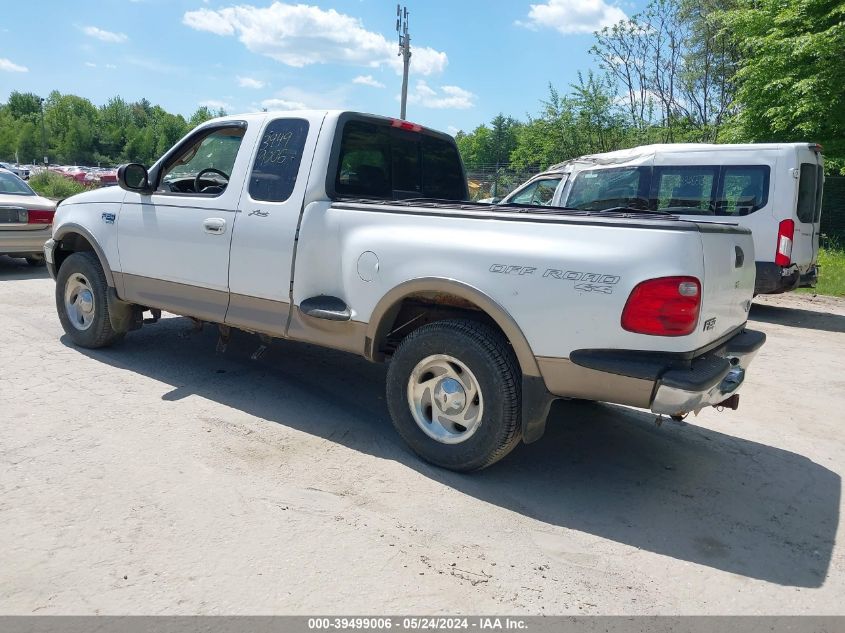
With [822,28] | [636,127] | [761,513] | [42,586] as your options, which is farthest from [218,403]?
[636,127]

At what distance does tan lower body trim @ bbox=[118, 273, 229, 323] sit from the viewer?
5.08 metres

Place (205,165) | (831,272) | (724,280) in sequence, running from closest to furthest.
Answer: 1. (724,280)
2. (205,165)
3. (831,272)

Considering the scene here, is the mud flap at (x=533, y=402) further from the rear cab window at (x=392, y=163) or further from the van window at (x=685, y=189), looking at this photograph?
the van window at (x=685, y=189)

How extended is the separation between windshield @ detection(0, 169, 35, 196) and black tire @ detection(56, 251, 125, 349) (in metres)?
5.32

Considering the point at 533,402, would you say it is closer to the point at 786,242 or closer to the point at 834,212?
the point at 786,242

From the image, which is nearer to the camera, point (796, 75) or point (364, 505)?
point (364, 505)

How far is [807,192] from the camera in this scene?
9703 millimetres

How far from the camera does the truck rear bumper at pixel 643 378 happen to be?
10.8ft

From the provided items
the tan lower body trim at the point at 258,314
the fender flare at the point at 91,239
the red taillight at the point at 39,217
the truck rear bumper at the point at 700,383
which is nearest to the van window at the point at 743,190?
the truck rear bumper at the point at 700,383

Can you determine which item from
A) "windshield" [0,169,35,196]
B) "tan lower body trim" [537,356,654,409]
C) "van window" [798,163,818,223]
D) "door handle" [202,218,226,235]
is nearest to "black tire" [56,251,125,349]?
"door handle" [202,218,226,235]

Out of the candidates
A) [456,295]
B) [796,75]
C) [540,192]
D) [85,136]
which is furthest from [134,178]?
[85,136]

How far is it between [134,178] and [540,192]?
7395 millimetres

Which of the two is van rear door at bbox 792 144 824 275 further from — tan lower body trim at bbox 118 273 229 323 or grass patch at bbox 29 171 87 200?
grass patch at bbox 29 171 87 200
